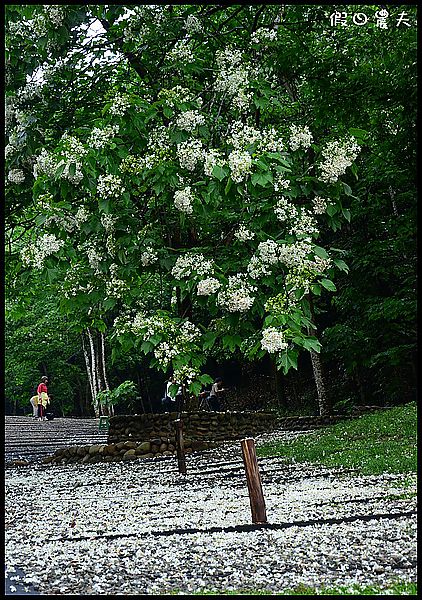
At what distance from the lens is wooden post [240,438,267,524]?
18.4ft

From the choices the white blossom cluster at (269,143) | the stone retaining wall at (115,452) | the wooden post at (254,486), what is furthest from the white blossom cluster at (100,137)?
the stone retaining wall at (115,452)

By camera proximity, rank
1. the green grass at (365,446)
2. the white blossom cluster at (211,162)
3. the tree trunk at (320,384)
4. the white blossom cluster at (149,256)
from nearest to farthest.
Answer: the white blossom cluster at (211,162) < the white blossom cluster at (149,256) < the green grass at (365,446) < the tree trunk at (320,384)

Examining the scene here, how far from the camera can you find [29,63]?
7199 millimetres

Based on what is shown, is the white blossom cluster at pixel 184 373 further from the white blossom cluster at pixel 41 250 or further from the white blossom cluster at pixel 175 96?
the white blossom cluster at pixel 175 96

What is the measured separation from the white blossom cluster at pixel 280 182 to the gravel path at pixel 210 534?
8.59ft

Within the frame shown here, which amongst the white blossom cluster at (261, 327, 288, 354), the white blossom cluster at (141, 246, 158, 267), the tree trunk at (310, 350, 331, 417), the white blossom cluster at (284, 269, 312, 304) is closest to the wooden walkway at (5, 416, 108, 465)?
the tree trunk at (310, 350, 331, 417)

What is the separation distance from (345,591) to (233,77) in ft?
14.7

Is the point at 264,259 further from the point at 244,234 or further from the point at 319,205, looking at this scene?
the point at 319,205

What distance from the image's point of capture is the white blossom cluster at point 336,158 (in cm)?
644

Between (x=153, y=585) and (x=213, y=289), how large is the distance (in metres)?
2.67

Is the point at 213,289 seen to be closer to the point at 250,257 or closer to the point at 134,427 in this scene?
the point at 250,257

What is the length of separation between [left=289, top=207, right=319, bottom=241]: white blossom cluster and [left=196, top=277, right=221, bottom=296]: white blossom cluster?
776 mm

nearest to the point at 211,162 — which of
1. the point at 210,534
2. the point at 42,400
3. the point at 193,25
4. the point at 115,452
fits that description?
the point at 193,25

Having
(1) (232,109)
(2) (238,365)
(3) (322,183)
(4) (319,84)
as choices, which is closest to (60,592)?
(3) (322,183)
